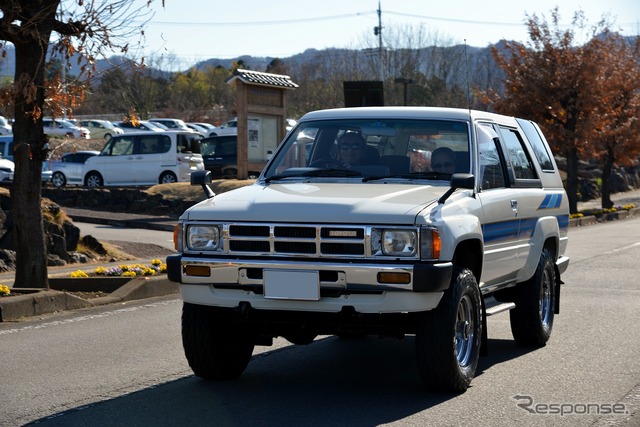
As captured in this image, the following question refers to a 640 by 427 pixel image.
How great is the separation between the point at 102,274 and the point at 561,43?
22072mm

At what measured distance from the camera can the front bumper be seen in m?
6.36

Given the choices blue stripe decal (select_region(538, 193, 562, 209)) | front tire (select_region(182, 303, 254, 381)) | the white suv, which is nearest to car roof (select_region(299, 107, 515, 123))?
the white suv

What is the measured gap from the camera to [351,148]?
26.2 ft

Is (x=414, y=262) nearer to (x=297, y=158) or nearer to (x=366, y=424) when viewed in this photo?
(x=366, y=424)

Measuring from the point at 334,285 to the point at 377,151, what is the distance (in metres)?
1.76

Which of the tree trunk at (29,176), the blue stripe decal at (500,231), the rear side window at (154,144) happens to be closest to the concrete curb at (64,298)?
the tree trunk at (29,176)

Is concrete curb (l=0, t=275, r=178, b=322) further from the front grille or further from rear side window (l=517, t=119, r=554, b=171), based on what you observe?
rear side window (l=517, t=119, r=554, b=171)

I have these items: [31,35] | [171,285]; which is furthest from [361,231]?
[171,285]

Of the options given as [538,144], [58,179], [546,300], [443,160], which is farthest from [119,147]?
[443,160]

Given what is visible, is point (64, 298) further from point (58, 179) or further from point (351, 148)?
point (58, 179)

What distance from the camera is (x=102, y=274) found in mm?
13406

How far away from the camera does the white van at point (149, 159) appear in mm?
32256

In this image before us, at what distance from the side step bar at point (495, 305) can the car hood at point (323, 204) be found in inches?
42.0

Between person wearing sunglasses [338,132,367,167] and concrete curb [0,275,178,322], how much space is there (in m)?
4.10
